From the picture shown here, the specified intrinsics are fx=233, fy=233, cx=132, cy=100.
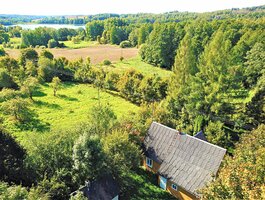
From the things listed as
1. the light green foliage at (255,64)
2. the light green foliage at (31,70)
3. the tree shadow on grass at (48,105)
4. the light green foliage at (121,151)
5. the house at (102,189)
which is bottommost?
the tree shadow on grass at (48,105)

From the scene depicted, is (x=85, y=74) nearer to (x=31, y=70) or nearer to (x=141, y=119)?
(x=31, y=70)

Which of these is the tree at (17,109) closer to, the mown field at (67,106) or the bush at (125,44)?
the mown field at (67,106)

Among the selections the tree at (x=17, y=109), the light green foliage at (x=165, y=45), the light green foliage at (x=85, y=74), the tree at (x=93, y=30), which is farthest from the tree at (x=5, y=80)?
the tree at (x=93, y=30)

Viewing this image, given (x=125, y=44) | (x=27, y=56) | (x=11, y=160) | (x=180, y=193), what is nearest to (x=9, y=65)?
(x=27, y=56)

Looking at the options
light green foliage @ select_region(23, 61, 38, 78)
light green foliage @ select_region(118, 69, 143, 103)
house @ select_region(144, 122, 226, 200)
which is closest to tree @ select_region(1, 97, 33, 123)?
light green foliage @ select_region(118, 69, 143, 103)

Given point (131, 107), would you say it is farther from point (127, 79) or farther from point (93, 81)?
point (93, 81)

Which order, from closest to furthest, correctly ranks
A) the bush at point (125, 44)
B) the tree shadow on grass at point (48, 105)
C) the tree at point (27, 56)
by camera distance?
1. the tree shadow on grass at point (48, 105)
2. the tree at point (27, 56)
3. the bush at point (125, 44)

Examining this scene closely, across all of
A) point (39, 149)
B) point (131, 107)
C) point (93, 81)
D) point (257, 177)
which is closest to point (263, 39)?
point (131, 107)
